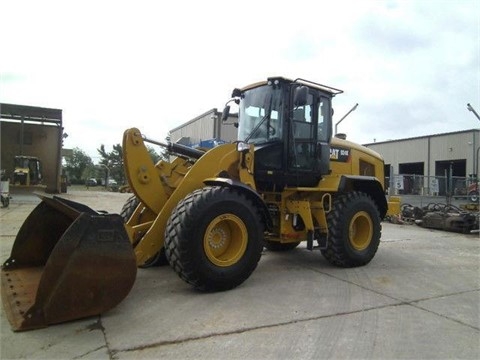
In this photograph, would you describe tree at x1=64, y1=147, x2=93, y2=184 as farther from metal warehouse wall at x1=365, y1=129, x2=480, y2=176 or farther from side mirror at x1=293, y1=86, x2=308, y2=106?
side mirror at x1=293, y1=86, x2=308, y2=106

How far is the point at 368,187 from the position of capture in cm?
752

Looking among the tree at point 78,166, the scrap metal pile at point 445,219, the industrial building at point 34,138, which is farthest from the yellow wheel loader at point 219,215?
the tree at point 78,166

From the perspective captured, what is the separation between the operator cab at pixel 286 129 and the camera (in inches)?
245

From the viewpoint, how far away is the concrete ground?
3.46 metres

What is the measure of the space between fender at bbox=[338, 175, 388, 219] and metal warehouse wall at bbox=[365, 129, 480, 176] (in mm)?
27269

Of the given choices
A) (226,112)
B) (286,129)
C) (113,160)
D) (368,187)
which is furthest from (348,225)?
(113,160)

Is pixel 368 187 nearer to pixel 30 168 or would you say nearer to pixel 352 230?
pixel 352 230

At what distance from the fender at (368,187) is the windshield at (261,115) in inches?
58.2

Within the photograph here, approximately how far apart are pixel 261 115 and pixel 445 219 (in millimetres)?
9197

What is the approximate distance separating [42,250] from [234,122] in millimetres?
3689

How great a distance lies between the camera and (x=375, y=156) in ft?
26.6

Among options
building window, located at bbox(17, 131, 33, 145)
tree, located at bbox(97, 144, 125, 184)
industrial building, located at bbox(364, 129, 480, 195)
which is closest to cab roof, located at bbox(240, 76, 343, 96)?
industrial building, located at bbox(364, 129, 480, 195)

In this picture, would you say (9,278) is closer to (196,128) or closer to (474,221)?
(474,221)

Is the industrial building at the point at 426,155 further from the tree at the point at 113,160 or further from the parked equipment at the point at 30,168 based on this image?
the tree at the point at 113,160
